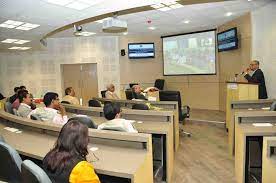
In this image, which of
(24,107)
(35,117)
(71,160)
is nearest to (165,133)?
(71,160)

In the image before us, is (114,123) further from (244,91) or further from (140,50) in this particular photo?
(140,50)

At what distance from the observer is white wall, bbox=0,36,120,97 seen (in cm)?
1083

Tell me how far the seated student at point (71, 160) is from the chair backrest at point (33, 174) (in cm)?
16

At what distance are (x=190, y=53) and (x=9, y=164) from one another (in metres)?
8.69

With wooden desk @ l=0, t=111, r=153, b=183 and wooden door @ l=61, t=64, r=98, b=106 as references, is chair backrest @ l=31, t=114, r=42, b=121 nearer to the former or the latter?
wooden desk @ l=0, t=111, r=153, b=183

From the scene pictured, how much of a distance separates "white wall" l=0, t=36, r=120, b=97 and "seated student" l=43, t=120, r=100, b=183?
894cm

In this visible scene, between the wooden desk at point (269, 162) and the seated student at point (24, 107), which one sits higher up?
the seated student at point (24, 107)

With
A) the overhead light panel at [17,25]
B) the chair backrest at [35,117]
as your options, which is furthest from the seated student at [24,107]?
the overhead light panel at [17,25]

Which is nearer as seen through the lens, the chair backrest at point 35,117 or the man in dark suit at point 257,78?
the chair backrest at point 35,117

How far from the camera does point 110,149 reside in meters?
2.59

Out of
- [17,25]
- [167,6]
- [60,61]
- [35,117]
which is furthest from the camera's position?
[60,61]

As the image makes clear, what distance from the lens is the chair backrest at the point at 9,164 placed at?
215 centimetres

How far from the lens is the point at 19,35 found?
289 inches

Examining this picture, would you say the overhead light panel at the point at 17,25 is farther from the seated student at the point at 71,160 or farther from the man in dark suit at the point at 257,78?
the man in dark suit at the point at 257,78
